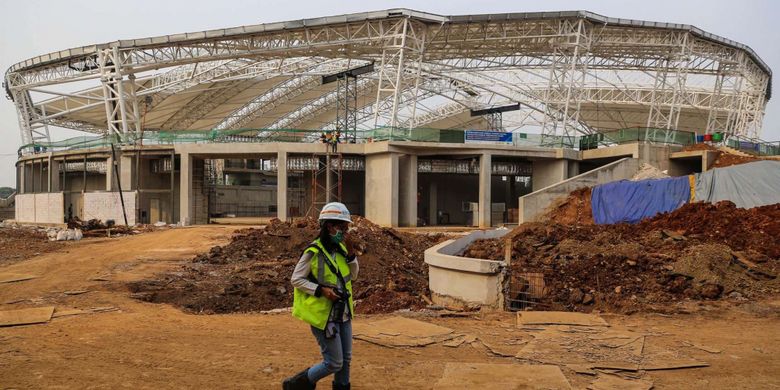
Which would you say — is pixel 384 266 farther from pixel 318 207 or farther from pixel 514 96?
pixel 514 96

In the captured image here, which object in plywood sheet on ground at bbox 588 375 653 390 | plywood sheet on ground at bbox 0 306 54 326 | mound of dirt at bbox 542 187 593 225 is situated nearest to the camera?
plywood sheet on ground at bbox 588 375 653 390

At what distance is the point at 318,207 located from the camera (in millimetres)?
35188

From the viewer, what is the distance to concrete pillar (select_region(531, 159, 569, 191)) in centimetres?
3365

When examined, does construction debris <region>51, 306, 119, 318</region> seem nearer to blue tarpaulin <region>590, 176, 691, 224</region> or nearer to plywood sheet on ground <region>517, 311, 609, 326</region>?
plywood sheet on ground <region>517, 311, 609, 326</region>

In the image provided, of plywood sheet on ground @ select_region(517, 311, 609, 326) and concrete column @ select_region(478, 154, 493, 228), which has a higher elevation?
concrete column @ select_region(478, 154, 493, 228)

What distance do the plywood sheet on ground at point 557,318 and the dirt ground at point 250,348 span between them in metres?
0.24

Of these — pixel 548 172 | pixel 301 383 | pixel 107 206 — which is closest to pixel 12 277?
pixel 301 383

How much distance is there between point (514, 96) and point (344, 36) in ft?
61.3

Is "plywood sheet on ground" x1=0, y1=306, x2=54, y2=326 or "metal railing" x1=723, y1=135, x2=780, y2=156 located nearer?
"plywood sheet on ground" x1=0, y1=306, x2=54, y2=326

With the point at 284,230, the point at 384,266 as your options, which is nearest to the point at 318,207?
the point at 284,230

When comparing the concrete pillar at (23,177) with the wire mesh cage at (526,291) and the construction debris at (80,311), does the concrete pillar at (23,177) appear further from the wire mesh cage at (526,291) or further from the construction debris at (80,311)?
the wire mesh cage at (526,291)

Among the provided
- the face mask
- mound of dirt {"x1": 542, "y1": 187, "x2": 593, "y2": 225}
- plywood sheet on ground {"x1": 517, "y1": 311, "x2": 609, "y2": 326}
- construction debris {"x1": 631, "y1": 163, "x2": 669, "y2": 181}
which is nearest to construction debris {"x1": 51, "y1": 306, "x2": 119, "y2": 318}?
the face mask

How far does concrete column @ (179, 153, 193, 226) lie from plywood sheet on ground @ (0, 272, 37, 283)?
18969 millimetres

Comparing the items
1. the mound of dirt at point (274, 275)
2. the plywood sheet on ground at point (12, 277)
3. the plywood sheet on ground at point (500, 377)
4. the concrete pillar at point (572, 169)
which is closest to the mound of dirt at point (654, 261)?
the mound of dirt at point (274, 275)
